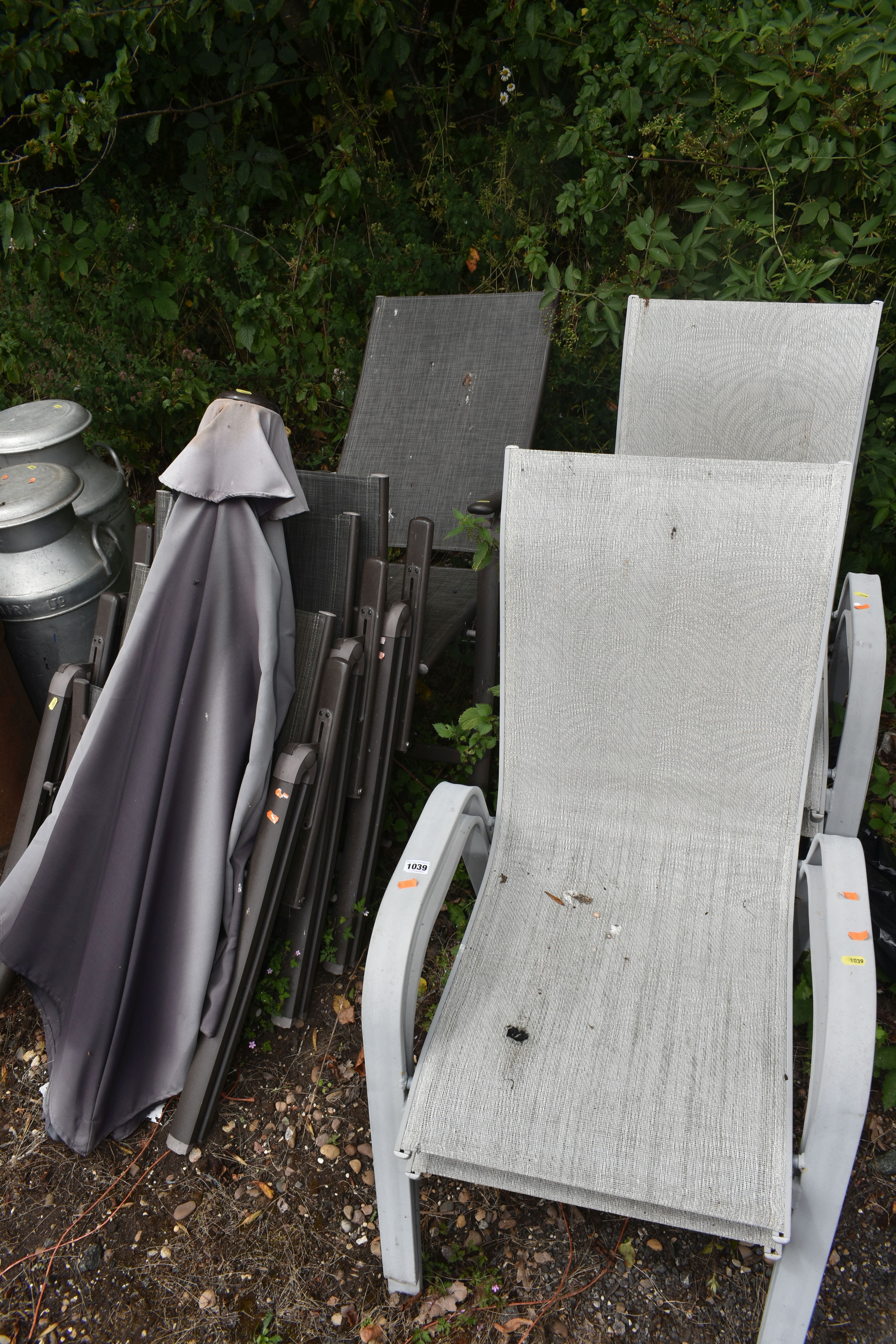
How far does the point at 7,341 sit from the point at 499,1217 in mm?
3902

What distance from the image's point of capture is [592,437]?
375cm

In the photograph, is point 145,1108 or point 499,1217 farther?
point 145,1108

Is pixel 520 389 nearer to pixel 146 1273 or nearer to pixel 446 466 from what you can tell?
pixel 446 466

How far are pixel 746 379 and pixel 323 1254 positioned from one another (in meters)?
2.26

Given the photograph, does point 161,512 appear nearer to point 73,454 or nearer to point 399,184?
point 73,454

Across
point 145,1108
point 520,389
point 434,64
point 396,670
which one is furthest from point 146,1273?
point 434,64

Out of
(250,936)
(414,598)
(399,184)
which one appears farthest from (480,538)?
(399,184)

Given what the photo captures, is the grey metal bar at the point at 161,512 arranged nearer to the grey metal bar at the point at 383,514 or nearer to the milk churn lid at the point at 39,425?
the grey metal bar at the point at 383,514

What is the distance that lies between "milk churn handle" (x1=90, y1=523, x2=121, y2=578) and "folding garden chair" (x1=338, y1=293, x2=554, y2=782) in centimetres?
77

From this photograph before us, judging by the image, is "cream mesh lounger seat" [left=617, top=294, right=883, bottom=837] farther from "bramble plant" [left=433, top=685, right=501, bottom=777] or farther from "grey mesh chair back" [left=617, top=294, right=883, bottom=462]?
"bramble plant" [left=433, top=685, right=501, bottom=777]

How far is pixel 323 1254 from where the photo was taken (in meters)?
1.68

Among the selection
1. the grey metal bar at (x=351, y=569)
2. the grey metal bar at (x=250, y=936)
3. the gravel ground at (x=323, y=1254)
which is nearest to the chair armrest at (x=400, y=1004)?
the gravel ground at (x=323, y=1254)

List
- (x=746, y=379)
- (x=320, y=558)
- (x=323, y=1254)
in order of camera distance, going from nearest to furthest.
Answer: (x=323, y=1254) < (x=320, y=558) < (x=746, y=379)

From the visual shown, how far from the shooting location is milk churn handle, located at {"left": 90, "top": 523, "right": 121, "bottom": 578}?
2.67 meters
